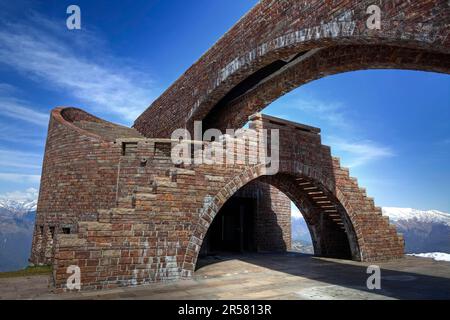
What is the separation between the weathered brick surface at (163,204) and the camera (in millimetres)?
5590

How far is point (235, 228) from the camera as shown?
14133mm

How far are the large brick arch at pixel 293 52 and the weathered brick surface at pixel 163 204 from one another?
234 cm

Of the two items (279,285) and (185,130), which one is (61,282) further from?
(185,130)

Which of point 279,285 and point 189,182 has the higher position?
point 189,182

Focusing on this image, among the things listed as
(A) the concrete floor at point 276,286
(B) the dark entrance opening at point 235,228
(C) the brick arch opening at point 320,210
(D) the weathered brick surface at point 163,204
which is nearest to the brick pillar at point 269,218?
(D) the weathered brick surface at point 163,204

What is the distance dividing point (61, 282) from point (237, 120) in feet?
30.2

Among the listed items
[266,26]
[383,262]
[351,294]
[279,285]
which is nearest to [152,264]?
[279,285]

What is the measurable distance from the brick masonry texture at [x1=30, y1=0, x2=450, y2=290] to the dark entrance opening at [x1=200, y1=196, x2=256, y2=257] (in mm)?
385

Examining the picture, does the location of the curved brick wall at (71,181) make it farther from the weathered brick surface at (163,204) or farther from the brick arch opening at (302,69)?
the brick arch opening at (302,69)

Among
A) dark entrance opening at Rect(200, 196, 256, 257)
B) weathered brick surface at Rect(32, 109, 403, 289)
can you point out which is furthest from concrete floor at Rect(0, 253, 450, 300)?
dark entrance opening at Rect(200, 196, 256, 257)

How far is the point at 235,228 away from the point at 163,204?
8.38m

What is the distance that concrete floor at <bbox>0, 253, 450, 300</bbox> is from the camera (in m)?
4.79

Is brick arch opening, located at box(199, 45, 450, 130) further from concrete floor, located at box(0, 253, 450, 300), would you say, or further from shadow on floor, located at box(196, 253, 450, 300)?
concrete floor, located at box(0, 253, 450, 300)
